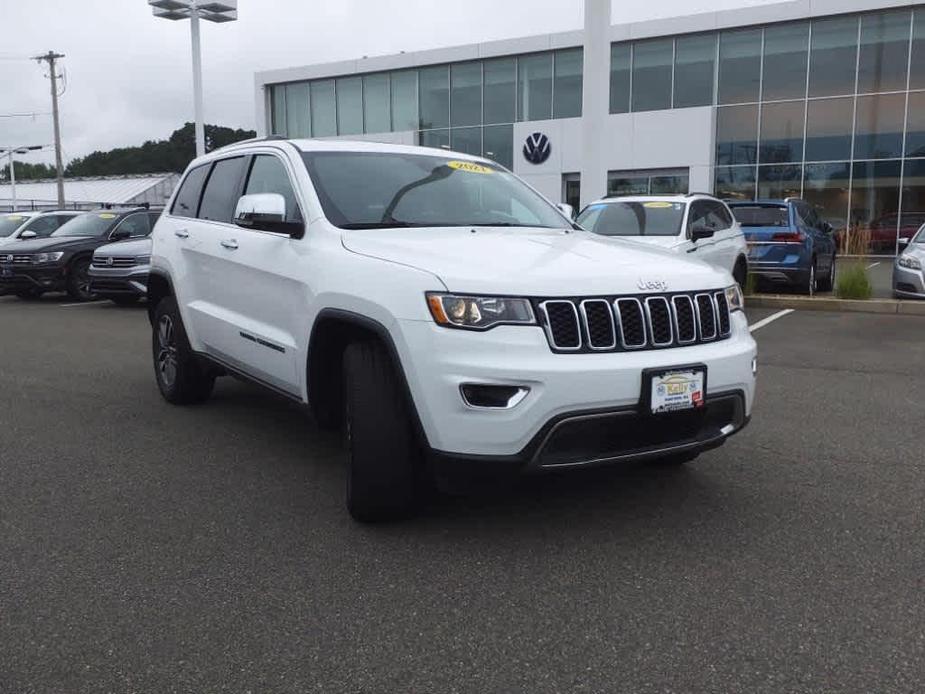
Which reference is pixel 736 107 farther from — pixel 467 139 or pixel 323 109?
pixel 323 109

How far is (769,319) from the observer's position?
1114 centimetres

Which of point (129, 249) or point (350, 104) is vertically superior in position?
point (350, 104)

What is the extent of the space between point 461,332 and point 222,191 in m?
2.85

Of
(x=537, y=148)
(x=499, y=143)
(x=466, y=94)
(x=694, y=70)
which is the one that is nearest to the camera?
(x=694, y=70)

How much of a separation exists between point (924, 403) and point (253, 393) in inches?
196

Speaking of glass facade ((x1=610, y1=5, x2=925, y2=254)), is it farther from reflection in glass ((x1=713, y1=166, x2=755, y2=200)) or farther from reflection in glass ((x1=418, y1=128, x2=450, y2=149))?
reflection in glass ((x1=418, y1=128, x2=450, y2=149))

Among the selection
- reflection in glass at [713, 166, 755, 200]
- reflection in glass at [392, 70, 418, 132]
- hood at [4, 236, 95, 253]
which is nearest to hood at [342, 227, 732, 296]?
hood at [4, 236, 95, 253]

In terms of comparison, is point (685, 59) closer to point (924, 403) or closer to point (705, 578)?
point (924, 403)

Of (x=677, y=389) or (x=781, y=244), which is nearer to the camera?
(x=677, y=389)

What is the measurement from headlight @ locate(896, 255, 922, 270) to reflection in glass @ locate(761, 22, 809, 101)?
15.4 m

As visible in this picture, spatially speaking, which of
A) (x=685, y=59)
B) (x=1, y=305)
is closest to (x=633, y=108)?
(x=685, y=59)

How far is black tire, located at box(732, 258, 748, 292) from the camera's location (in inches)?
473

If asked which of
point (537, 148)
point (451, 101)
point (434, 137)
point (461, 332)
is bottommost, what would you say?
point (461, 332)

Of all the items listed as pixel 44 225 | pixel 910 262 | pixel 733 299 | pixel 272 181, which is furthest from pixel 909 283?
pixel 44 225
